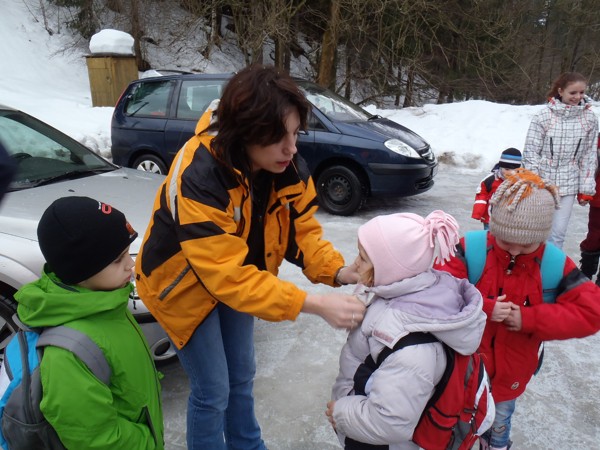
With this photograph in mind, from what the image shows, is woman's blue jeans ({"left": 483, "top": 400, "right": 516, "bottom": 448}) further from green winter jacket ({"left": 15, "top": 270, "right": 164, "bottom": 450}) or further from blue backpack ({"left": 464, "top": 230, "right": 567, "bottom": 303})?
green winter jacket ({"left": 15, "top": 270, "right": 164, "bottom": 450})

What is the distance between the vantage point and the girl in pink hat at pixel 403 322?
139 cm

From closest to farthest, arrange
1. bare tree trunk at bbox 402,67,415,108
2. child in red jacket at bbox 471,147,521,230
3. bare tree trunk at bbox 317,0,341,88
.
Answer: child in red jacket at bbox 471,147,521,230, bare tree trunk at bbox 317,0,341,88, bare tree trunk at bbox 402,67,415,108

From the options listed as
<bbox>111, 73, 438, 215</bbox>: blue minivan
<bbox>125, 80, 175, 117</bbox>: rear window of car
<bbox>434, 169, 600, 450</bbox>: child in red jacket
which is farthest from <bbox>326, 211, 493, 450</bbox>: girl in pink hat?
<bbox>125, 80, 175, 117</bbox>: rear window of car

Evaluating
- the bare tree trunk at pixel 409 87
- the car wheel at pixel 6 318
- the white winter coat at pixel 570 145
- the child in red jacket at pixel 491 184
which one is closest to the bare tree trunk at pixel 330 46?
the bare tree trunk at pixel 409 87

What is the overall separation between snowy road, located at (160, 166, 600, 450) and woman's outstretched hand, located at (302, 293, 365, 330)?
1223 millimetres

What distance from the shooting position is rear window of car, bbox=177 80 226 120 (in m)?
6.43

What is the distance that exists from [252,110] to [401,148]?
473 cm

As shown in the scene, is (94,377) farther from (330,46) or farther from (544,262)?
(330,46)

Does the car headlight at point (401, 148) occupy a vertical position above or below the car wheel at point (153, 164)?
above

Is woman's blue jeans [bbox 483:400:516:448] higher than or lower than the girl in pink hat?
lower

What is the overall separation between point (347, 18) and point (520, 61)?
741 cm

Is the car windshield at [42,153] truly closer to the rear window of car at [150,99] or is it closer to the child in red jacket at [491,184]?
the rear window of car at [150,99]

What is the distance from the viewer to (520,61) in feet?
54.1

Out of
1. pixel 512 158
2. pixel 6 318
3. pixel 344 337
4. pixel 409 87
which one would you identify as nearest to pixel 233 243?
pixel 6 318
